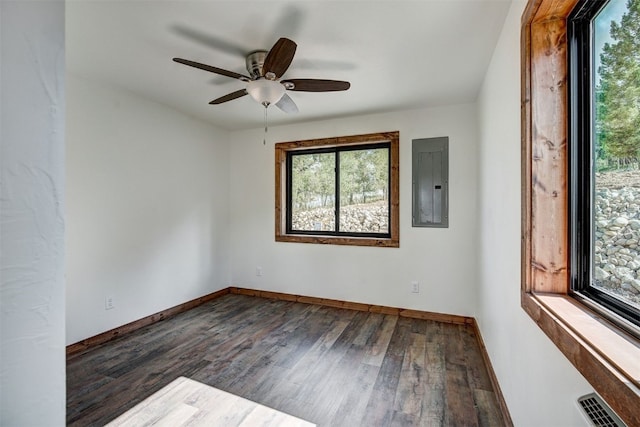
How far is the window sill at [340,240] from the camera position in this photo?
3518 mm

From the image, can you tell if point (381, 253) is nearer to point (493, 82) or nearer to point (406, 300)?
point (406, 300)

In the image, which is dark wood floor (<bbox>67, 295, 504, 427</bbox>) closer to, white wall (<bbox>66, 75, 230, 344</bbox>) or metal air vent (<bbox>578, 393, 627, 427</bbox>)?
white wall (<bbox>66, 75, 230, 344</bbox>)

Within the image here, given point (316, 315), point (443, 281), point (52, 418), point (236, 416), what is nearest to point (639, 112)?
point (52, 418)

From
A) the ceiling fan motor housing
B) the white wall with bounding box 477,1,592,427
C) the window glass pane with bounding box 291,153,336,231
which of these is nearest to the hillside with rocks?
the white wall with bounding box 477,1,592,427

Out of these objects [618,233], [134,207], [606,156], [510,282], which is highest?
[606,156]

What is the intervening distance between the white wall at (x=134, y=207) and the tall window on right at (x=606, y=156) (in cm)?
336

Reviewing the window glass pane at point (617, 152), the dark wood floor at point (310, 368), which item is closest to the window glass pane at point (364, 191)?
the dark wood floor at point (310, 368)

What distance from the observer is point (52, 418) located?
504 millimetres

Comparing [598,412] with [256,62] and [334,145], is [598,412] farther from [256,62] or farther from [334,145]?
[334,145]

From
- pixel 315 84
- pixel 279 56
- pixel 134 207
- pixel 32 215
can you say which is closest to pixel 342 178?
pixel 315 84

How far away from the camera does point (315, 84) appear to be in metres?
2.17

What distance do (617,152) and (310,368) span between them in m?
2.21

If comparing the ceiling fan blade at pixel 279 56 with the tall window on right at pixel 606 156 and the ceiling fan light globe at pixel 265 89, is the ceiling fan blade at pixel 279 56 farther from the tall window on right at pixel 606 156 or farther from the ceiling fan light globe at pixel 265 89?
the tall window on right at pixel 606 156

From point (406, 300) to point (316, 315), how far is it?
1.05 metres
